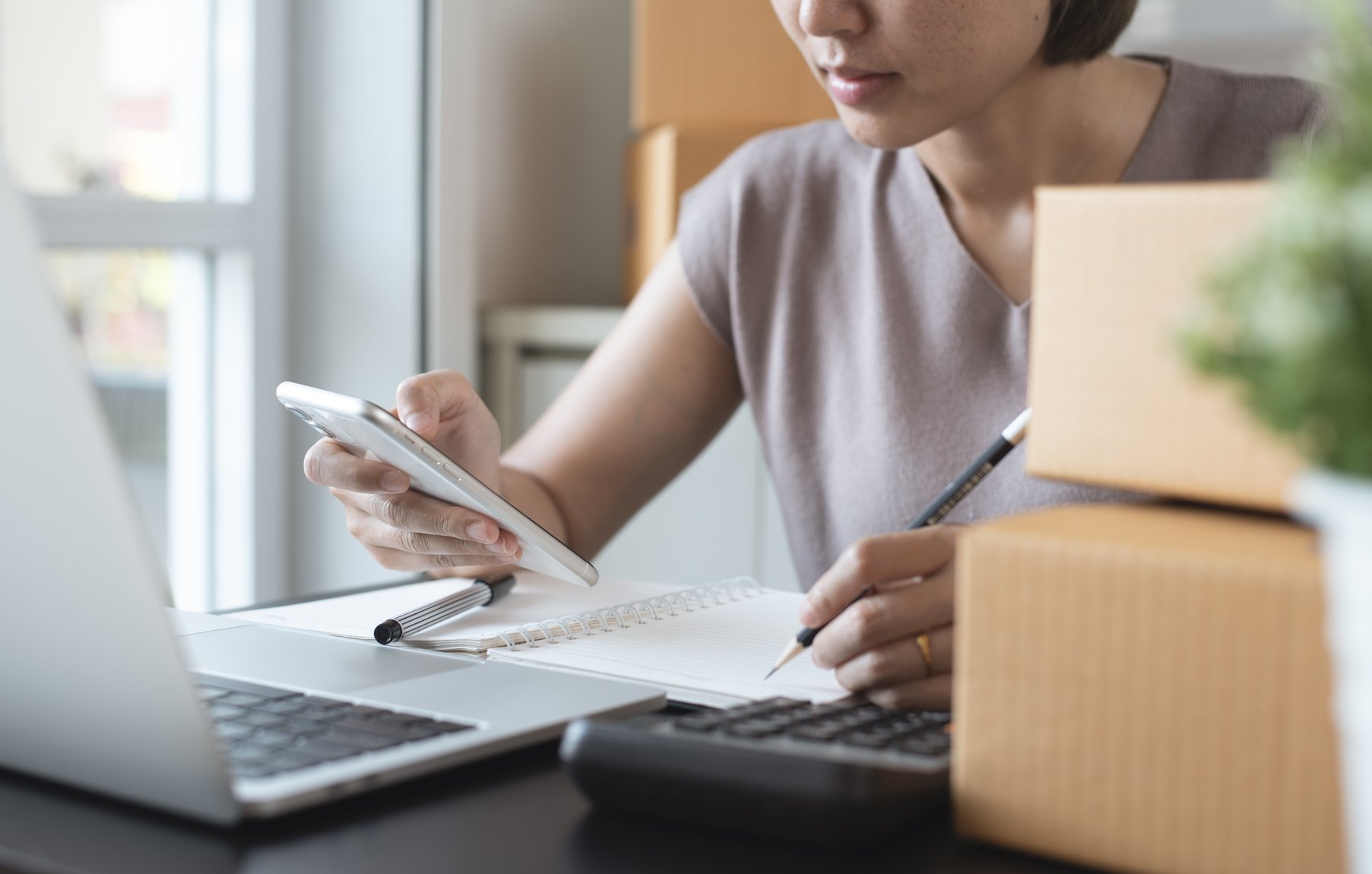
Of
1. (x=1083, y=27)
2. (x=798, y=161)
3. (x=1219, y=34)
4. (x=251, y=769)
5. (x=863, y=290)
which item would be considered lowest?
(x=251, y=769)

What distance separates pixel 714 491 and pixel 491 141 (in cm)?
64

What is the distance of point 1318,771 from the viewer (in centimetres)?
39

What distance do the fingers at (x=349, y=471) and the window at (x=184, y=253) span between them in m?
1.07

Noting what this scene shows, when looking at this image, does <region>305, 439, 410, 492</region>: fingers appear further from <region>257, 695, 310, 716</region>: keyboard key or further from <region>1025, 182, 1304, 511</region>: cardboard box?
<region>1025, 182, 1304, 511</region>: cardboard box

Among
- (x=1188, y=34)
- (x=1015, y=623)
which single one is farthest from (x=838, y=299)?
(x=1188, y=34)

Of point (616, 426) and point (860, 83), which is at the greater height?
point (860, 83)

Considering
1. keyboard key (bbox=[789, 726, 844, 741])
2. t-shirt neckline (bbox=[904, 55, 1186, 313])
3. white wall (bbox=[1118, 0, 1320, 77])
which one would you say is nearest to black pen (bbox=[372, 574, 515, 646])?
keyboard key (bbox=[789, 726, 844, 741])

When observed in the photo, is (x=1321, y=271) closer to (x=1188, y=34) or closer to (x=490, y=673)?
(x=490, y=673)

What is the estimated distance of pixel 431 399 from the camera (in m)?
0.95

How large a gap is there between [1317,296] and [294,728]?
409 mm

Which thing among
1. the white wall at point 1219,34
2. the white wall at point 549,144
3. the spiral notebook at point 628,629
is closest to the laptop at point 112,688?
the spiral notebook at point 628,629

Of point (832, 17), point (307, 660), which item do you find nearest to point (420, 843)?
point (307, 660)

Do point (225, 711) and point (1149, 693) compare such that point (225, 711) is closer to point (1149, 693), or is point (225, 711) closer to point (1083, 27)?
point (1149, 693)

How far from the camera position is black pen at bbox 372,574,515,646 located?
0.77 meters
